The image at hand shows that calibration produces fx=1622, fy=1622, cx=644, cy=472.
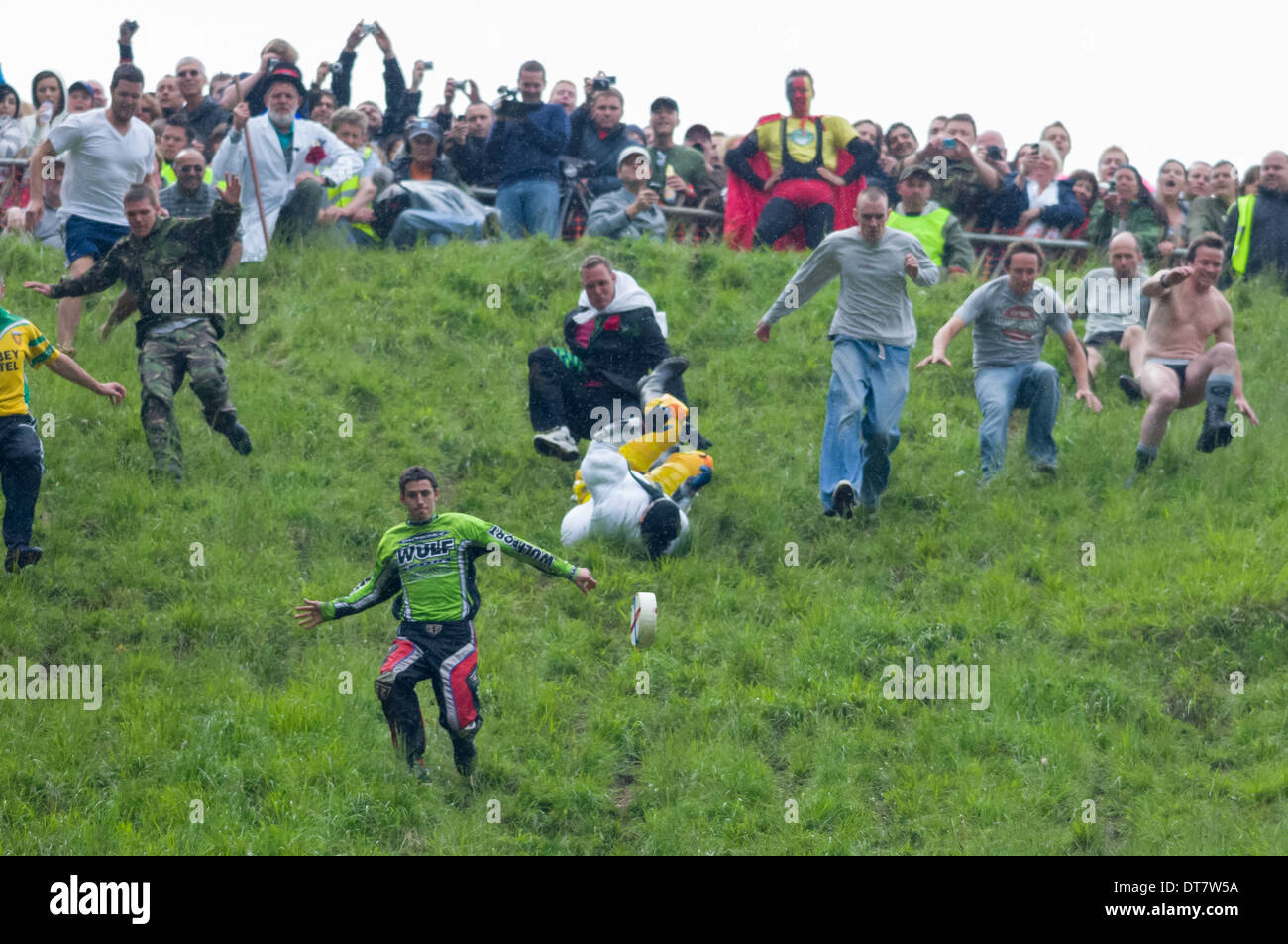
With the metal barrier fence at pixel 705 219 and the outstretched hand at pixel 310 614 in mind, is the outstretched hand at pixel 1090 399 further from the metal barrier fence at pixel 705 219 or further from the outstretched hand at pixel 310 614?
the outstretched hand at pixel 310 614

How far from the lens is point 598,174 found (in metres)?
17.6

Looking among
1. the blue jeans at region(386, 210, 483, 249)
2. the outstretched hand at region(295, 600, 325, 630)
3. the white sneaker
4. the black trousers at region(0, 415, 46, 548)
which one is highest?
the blue jeans at region(386, 210, 483, 249)

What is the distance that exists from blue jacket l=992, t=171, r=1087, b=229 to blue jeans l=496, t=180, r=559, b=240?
4.64 meters

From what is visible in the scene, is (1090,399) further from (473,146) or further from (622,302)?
(473,146)

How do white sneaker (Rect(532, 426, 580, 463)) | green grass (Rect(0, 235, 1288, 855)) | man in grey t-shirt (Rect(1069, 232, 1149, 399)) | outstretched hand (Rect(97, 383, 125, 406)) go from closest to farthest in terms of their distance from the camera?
green grass (Rect(0, 235, 1288, 855)) → outstretched hand (Rect(97, 383, 125, 406)) → white sneaker (Rect(532, 426, 580, 463)) → man in grey t-shirt (Rect(1069, 232, 1149, 399))

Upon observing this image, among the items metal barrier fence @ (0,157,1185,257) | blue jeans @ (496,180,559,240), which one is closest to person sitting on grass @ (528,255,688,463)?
blue jeans @ (496,180,559,240)

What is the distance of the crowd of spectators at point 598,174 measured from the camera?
53.9ft

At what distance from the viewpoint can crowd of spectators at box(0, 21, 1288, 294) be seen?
16.4 meters

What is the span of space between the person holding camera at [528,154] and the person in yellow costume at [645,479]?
A: 4.96m

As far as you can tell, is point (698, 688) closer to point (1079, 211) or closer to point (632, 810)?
point (632, 810)

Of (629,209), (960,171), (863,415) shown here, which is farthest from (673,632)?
(960,171)

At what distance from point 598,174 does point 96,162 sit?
5.52 metres

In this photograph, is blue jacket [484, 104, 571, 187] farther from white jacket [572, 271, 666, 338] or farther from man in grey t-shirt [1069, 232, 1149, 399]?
man in grey t-shirt [1069, 232, 1149, 399]
